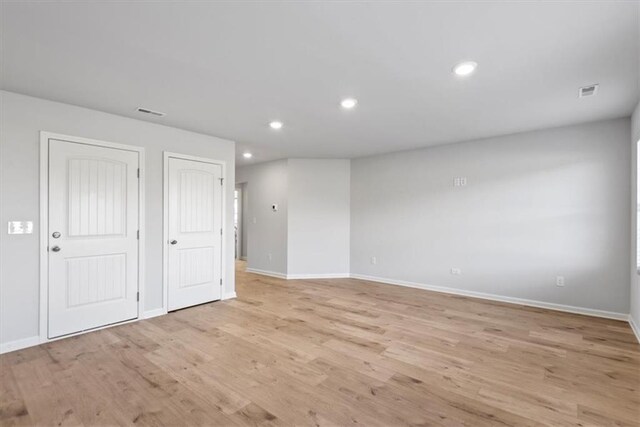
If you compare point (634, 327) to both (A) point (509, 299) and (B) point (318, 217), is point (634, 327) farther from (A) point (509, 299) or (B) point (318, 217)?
(B) point (318, 217)

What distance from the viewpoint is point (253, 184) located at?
7180 mm

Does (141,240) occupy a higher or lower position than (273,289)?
higher

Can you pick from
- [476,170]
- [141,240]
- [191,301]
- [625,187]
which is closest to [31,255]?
[141,240]

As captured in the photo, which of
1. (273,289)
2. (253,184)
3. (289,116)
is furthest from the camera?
(253,184)

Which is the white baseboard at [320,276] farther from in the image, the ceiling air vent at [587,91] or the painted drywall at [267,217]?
the ceiling air vent at [587,91]

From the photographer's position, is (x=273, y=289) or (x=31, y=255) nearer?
(x=31, y=255)

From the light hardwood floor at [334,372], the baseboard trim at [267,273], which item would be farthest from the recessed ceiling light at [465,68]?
the baseboard trim at [267,273]

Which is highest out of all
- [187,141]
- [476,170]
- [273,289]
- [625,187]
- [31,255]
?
[187,141]

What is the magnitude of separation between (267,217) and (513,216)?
15.3 feet

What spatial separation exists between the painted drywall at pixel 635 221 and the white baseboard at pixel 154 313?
556 centimetres

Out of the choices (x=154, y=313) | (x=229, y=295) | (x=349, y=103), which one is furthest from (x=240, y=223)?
(x=349, y=103)

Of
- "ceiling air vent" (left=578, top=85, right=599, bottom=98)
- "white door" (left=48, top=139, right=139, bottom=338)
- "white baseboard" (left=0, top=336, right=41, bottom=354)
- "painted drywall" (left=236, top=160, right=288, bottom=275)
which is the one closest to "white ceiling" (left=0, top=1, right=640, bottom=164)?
"ceiling air vent" (left=578, top=85, right=599, bottom=98)

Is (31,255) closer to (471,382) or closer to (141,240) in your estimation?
(141,240)

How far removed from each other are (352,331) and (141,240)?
112 inches
